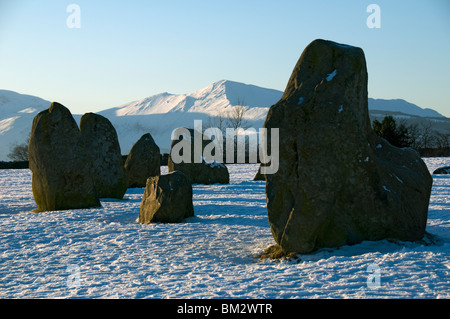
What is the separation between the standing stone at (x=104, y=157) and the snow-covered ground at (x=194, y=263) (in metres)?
4.56

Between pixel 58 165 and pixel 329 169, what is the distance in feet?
24.7

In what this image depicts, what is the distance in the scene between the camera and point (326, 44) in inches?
258

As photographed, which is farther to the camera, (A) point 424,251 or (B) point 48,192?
(B) point 48,192

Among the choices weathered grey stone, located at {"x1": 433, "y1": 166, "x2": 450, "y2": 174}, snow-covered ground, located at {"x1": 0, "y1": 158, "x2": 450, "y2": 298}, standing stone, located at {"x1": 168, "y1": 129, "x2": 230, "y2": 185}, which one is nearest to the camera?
snow-covered ground, located at {"x1": 0, "y1": 158, "x2": 450, "y2": 298}

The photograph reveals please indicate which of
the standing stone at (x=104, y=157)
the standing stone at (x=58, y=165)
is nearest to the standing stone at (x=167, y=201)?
the standing stone at (x=58, y=165)

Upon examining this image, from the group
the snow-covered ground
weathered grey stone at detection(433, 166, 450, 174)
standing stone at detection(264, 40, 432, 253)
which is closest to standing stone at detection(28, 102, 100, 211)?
the snow-covered ground

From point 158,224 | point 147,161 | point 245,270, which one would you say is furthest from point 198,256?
point 147,161

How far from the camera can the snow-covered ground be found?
490cm

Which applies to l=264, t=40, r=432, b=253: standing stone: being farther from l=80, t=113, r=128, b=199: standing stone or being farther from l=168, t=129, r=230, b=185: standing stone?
l=168, t=129, r=230, b=185: standing stone

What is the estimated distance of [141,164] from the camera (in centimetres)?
1808

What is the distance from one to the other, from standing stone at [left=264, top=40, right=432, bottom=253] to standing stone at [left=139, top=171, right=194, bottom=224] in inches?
126
